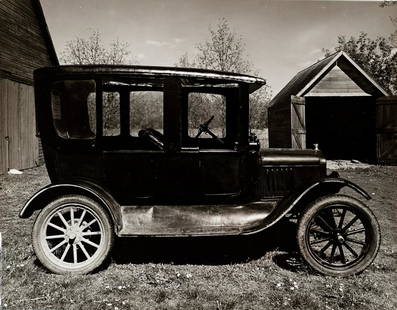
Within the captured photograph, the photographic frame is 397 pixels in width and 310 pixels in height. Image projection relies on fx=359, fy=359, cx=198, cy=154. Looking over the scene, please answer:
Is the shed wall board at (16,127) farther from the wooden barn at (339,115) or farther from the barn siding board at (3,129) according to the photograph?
the wooden barn at (339,115)

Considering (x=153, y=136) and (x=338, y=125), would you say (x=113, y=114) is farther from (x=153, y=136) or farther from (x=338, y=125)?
(x=338, y=125)

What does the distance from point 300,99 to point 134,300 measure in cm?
1053

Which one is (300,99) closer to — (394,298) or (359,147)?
(359,147)

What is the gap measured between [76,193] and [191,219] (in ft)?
3.80

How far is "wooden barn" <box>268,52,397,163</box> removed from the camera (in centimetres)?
1219

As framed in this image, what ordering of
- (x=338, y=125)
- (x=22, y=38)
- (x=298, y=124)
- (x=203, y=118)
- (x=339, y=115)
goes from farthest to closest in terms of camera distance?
(x=338, y=125) < (x=339, y=115) < (x=298, y=124) < (x=22, y=38) < (x=203, y=118)

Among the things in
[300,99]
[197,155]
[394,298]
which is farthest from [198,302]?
[300,99]

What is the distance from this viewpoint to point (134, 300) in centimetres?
303

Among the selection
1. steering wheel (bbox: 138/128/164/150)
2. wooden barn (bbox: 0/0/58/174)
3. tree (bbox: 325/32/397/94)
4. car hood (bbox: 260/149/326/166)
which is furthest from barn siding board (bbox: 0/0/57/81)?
tree (bbox: 325/32/397/94)

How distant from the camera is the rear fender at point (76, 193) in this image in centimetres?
341

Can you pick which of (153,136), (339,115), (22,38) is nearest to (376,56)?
(339,115)

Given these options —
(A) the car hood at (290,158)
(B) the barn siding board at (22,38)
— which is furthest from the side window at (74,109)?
(B) the barn siding board at (22,38)

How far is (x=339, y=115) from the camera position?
16.3 metres

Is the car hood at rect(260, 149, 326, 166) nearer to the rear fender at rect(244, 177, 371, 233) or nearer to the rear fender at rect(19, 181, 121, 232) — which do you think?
the rear fender at rect(244, 177, 371, 233)
